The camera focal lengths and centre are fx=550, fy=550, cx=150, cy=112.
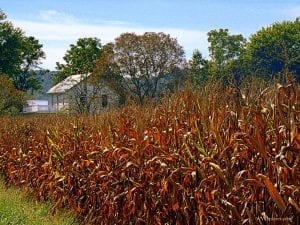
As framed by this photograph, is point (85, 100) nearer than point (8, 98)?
Yes

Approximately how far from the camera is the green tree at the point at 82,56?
74.2 m

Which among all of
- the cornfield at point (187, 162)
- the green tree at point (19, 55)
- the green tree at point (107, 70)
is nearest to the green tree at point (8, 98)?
the green tree at point (107, 70)

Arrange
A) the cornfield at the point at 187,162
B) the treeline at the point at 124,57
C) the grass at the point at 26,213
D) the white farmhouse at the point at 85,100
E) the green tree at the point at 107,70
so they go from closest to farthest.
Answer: the cornfield at the point at 187,162, the grass at the point at 26,213, the white farmhouse at the point at 85,100, the treeline at the point at 124,57, the green tree at the point at 107,70

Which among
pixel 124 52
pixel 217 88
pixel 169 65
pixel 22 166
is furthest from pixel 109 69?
pixel 217 88

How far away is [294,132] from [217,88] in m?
1.95

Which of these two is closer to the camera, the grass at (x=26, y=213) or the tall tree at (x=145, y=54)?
the grass at (x=26, y=213)

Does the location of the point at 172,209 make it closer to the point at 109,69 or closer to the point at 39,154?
the point at 39,154

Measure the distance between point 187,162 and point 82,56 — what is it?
232ft

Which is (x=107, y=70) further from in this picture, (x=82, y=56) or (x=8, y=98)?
(x=8, y=98)

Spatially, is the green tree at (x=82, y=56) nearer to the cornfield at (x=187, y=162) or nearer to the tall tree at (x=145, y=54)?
the tall tree at (x=145, y=54)

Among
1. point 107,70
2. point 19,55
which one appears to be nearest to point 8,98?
point 107,70

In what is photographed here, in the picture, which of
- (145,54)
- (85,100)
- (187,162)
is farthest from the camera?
(145,54)

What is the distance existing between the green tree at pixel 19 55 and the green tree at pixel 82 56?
14.3ft

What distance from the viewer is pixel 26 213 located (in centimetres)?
887
